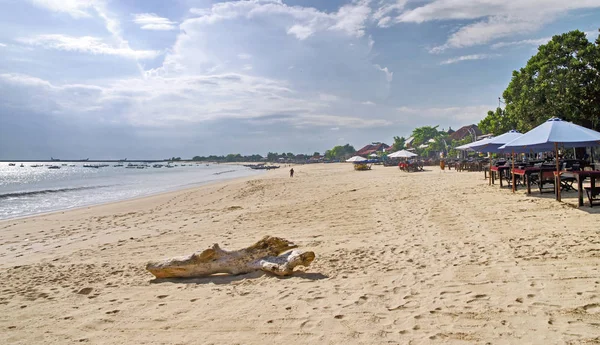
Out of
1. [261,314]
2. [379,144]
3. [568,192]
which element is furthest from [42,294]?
[379,144]

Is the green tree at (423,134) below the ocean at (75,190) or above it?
above

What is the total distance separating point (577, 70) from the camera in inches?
603

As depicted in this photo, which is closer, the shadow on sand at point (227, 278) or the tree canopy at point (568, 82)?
the shadow on sand at point (227, 278)

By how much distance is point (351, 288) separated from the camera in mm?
4039

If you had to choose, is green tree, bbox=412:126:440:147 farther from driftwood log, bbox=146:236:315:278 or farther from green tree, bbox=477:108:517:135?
driftwood log, bbox=146:236:315:278

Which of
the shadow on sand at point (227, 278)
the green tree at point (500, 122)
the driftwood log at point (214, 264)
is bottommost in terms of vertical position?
the shadow on sand at point (227, 278)

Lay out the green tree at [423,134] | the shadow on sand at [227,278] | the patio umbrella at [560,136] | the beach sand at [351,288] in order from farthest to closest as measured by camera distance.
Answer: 1. the green tree at [423,134]
2. the patio umbrella at [560,136]
3. the shadow on sand at [227,278]
4. the beach sand at [351,288]

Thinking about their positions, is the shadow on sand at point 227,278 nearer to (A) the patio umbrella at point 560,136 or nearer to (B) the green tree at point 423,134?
(A) the patio umbrella at point 560,136

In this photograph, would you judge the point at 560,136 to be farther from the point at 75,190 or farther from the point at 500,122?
the point at 75,190

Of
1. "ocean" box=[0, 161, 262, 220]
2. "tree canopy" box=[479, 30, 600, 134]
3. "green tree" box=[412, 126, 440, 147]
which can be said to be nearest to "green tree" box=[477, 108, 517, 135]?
"tree canopy" box=[479, 30, 600, 134]

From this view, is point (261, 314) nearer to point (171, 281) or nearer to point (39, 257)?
point (171, 281)

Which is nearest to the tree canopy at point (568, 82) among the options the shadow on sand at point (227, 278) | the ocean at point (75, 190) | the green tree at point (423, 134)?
the shadow on sand at point (227, 278)

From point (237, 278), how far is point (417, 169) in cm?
2548

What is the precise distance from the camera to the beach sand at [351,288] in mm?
3074
